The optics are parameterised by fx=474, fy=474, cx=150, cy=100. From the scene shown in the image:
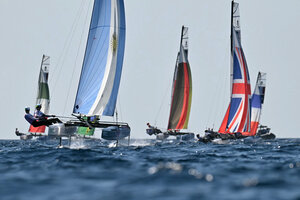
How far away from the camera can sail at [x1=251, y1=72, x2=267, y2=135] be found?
5845 cm

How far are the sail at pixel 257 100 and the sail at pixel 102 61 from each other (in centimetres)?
3382

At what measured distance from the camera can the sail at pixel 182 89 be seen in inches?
2205

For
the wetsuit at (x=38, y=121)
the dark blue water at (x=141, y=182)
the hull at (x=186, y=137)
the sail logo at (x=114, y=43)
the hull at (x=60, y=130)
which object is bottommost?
the hull at (x=186, y=137)

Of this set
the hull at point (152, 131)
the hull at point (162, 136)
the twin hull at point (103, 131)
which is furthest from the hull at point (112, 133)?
the hull at point (152, 131)

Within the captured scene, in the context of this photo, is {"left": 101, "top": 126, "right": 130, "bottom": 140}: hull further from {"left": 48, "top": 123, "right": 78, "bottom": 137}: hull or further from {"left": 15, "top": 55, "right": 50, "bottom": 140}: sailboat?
{"left": 15, "top": 55, "right": 50, "bottom": 140}: sailboat

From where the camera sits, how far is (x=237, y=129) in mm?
41219

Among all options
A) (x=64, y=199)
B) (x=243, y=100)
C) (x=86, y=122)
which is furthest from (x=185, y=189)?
(x=243, y=100)

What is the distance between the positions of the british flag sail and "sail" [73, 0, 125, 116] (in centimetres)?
1567

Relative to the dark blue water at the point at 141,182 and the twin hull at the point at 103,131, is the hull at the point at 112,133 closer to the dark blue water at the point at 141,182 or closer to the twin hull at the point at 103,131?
the twin hull at the point at 103,131

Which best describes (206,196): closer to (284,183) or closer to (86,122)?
(284,183)

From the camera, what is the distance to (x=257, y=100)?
60.9 metres

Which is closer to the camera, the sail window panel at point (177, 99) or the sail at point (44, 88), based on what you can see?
the sail window panel at point (177, 99)

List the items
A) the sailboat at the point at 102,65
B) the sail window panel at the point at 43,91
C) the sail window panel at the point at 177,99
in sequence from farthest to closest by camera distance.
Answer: the sail window panel at the point at 43,91 → the sail window panel at the point at 177,99 → the sailboat at the point at 102,65

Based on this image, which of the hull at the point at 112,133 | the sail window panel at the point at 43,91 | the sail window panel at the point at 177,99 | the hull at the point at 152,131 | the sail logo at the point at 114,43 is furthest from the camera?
the hull at the point at 152,131
